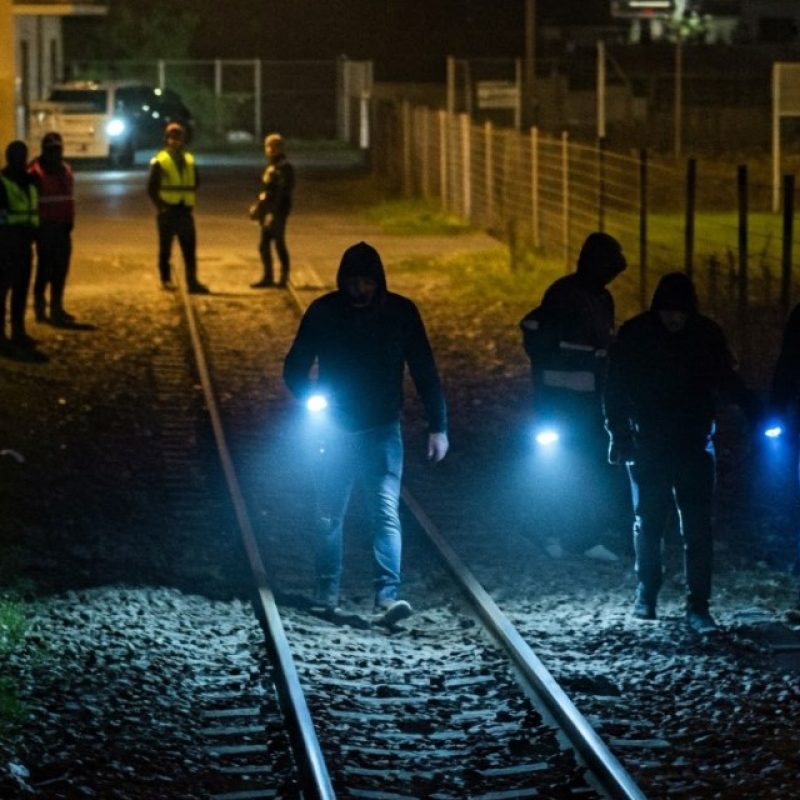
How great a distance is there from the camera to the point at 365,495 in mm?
9469

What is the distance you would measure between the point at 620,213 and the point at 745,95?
31600mm

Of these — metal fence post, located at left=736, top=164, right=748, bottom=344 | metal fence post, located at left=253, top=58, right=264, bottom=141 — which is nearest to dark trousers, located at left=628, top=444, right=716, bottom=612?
metal fence post, located at left=736, top=164, right=748, bottom=344

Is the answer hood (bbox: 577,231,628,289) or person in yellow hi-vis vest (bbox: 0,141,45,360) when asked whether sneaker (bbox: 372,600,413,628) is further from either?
person in yellow hi-vis vest (bbox: 0,141,45,360)

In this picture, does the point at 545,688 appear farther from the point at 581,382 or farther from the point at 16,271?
the point at 16,271

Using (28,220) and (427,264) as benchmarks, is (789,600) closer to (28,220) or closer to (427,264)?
(28,220)

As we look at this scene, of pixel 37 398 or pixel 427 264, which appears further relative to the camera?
pixel 427 264

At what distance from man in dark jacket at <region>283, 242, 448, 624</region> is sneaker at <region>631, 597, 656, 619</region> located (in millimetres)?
1099

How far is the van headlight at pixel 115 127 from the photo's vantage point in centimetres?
4569

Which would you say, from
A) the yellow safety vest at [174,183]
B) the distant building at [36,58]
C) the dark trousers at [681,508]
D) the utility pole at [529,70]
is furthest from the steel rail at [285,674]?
the distant building at [36,58]

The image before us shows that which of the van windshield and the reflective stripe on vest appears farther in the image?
the van windshield

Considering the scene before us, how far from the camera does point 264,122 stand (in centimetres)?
6141

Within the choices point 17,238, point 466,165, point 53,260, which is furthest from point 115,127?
point 17,238

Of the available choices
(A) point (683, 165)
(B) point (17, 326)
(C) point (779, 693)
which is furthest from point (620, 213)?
(C) point (779, 693)

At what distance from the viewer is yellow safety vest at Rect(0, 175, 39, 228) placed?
57.8 feet
